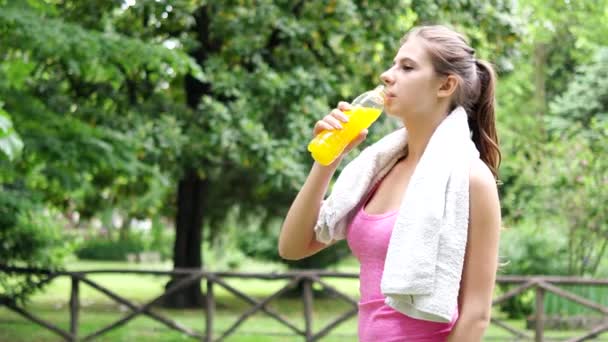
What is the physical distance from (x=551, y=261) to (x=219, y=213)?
6085 mm

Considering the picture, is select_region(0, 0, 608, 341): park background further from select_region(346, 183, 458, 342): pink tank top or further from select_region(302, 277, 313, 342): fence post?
select_region(346, 183, 458, 342): pink tank top

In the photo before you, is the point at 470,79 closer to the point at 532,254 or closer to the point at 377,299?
the point at 377,299

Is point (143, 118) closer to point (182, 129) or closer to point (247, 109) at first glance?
point (182, 129)

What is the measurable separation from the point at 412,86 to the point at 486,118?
249 mm

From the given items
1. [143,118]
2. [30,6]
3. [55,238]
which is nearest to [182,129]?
[143,118]

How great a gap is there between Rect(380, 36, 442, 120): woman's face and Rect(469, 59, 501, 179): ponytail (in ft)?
0.51

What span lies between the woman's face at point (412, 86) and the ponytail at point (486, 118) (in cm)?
15

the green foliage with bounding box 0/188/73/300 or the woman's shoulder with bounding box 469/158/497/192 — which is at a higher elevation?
the woman's shoulder with bounding box 469/158/497/192

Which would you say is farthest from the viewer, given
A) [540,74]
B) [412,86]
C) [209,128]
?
[540,74]

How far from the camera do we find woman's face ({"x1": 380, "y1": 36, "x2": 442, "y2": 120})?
2.31 meters

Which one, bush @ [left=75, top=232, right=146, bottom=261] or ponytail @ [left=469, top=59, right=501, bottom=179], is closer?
ponytail @ [left=469, top=59, right=501, bottom=179]

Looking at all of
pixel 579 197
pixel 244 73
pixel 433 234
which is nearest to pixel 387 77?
pixel 433 234

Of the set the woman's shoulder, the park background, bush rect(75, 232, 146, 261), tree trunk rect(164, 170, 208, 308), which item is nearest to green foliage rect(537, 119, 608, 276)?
the park background

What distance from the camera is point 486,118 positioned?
244cm
